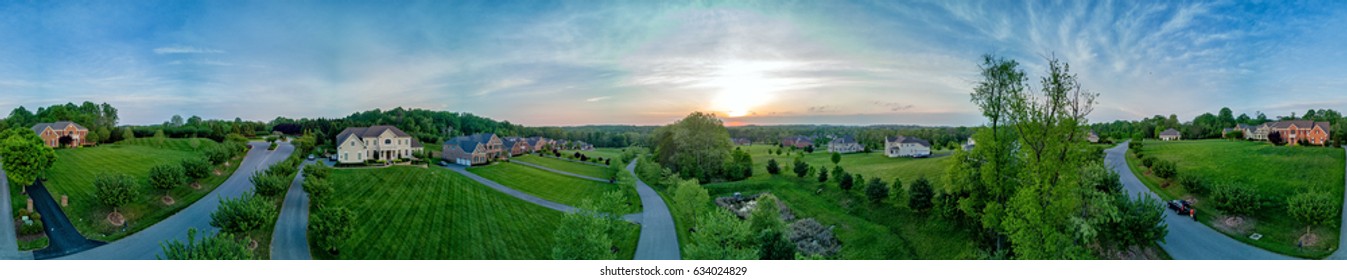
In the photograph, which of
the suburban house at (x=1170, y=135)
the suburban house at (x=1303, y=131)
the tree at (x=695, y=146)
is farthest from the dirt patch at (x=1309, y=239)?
the tree at (x=695, y=146)

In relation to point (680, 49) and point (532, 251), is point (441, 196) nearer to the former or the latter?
point (532, 251)

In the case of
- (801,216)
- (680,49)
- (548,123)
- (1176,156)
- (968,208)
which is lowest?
(801,216)

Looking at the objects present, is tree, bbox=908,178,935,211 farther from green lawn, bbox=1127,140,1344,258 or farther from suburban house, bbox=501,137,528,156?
suburban house, bbox=501,137,528,156

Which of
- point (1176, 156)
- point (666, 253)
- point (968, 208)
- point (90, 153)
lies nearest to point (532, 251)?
point (666, 253)

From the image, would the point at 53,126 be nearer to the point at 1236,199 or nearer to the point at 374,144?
the point at 374,144

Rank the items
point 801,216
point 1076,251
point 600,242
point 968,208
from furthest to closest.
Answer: point 801,216 → point 968,208 → point 600,242 → point 1076,251

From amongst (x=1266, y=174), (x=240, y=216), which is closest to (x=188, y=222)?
(x=240, y=216)

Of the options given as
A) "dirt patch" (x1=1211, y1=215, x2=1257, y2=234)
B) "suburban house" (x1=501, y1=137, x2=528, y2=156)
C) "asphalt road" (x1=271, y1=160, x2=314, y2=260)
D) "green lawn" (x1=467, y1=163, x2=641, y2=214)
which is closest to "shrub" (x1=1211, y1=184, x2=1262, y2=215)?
"dirt patch" (x1=1211, y1=215, x2=1257, y2=234)
